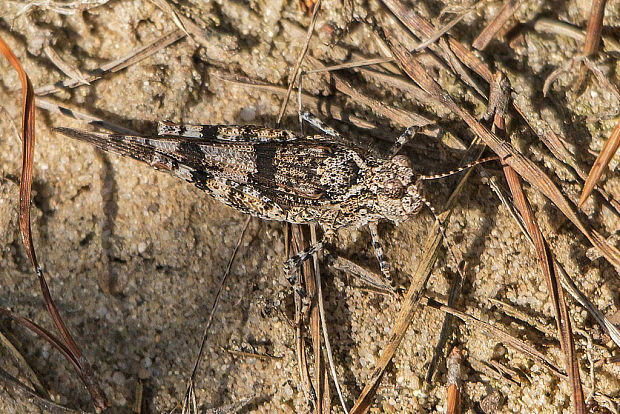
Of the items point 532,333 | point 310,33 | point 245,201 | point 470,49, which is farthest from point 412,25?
point 532,333

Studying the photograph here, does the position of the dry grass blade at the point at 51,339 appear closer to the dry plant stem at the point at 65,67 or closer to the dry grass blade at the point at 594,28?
the dry plant stem at the point at 65,67

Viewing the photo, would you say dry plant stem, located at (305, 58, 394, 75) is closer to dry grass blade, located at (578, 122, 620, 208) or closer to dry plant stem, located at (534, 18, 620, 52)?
dry plant stem, located at (534, 18, 620, 52)

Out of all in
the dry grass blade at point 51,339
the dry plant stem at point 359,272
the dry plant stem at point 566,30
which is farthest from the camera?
the dry plant stem at point 359,272

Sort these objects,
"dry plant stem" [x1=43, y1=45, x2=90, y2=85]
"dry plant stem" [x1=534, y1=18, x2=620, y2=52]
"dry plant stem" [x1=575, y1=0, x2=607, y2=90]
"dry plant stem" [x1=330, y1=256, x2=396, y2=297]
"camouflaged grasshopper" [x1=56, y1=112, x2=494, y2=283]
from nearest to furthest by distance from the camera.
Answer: "dry plant stem" [x1=575, y1=0, x2=607, y2=90] → "dry plant stem" [x1=534, y1=18, x2=620, y2=52] → "camouflaged grasshopper" [x1=56, y1=112, x2=494, y2=283] → "dry plant stem" [x1=330, y1=256, x2=396, y2=297] → "dry plant stem" [x1=43, y1=45, x2=90, y2=85]

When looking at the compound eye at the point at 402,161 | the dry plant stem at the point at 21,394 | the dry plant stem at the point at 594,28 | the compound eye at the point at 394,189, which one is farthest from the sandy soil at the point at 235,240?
the compound eye at the point at 394,189

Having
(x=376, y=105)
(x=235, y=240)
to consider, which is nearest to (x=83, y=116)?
(x=235, y=240)

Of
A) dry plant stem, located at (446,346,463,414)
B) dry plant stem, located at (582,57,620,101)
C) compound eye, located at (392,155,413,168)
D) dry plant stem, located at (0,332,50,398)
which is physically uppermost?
dry plant stem, located at (582,57,620,101)

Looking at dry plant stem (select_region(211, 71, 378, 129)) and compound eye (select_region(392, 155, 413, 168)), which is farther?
dry plant stem (select_region(211, 71, 378, 129))

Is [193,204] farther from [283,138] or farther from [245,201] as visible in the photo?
[283,138]

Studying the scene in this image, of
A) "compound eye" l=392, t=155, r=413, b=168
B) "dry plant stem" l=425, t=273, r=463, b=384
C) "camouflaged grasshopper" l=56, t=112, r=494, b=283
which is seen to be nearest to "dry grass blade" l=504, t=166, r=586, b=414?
"dry plant stem" l=425, t=273, r=463, b=384
